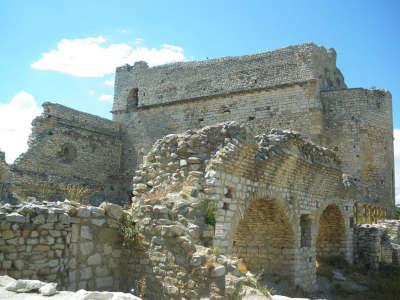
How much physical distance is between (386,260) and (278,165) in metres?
8.76

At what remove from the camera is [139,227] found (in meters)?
7.10

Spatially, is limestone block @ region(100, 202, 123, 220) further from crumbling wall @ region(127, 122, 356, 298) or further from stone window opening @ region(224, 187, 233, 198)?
stone window opening @ region(224, 187, 233, 198)

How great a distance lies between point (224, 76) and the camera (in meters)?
23.2

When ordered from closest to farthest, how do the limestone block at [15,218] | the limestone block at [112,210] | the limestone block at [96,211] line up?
the limestone block at [15,218] → the limestone block at [96,211] → the limestone block at [112,210]

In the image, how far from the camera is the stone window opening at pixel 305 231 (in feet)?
40.6

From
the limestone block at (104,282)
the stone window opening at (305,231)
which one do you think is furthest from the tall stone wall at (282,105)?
the limestone block at (104,282)

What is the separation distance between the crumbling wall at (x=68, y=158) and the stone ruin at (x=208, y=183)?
0.07 meters

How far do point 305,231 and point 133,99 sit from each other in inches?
678

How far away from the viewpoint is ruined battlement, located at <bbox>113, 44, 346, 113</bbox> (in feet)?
69.1

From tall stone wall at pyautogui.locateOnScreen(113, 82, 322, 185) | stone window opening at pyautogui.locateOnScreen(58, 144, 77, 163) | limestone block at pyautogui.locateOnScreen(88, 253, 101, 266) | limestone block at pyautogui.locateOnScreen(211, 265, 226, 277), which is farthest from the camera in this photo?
stone window opening at pyautogui.locateOnScreen(58, 144, 77, 163)

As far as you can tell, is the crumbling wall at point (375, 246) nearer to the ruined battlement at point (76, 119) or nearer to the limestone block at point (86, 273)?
the limestone block at point (86, 273)

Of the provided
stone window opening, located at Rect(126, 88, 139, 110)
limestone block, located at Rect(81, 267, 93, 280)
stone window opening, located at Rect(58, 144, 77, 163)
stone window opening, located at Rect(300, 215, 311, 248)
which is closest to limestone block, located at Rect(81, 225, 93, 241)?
limestone block, located at Rect(81, 267, 93, 280)

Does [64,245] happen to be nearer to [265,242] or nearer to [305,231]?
[265,242]

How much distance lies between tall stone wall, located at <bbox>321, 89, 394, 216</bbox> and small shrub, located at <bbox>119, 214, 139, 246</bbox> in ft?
47.6
